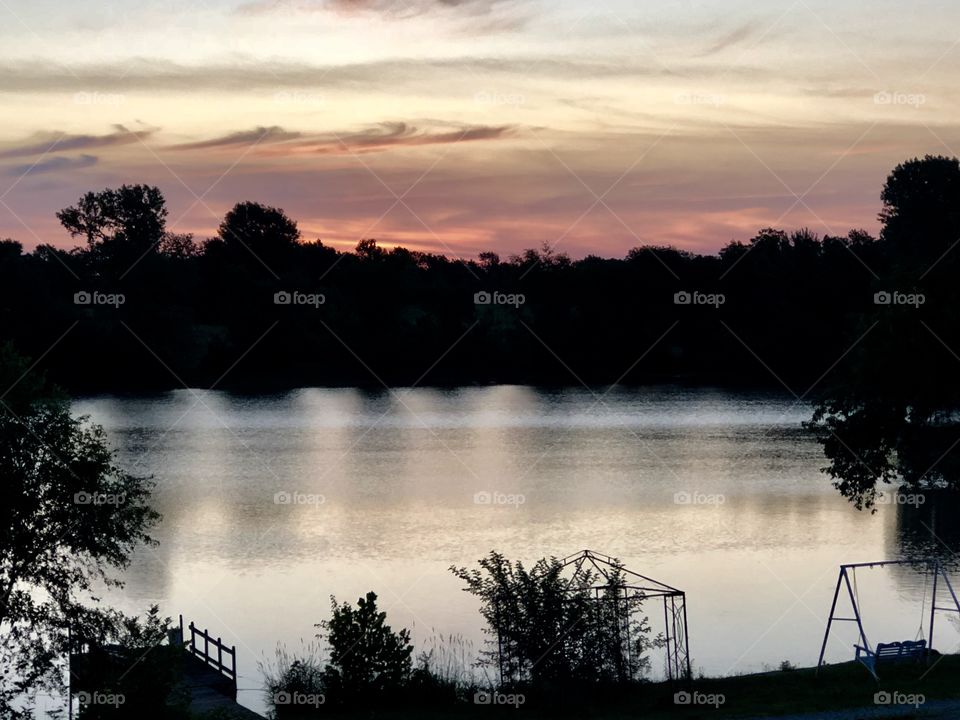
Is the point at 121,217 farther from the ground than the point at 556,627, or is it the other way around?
the point at 121,217

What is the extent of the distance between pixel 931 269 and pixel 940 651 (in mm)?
11636

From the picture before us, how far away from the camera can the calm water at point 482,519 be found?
1593 inches

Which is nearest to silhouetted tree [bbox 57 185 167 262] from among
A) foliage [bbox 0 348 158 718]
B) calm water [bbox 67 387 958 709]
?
calm water [bbox 67 387 958 709]

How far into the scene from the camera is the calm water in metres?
40.5

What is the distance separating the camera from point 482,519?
61.9 meters

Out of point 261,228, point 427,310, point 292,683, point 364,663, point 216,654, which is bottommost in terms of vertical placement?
point 292,683

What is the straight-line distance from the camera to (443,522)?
200ft

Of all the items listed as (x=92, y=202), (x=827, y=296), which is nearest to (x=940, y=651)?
(x=827, y=296)

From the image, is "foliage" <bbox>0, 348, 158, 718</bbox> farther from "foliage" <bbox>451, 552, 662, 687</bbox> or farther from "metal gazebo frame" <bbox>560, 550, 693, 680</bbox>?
"metal gazebo frame" <bbox>560, 550, 693, 680</bbox>

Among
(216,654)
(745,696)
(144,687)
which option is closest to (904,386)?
(745,696)

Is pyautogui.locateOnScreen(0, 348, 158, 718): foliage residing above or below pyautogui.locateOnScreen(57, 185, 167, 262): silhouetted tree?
below

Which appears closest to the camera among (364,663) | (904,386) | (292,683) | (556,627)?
(556,627)

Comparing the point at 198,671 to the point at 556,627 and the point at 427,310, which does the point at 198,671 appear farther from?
the point at 427,310

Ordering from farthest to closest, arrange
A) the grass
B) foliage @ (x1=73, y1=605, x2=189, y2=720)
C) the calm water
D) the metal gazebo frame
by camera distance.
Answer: the calm water
the metal gazebo frame
the grass
foliage @ (x1=73, y1=605, x2=189, y2=720)
